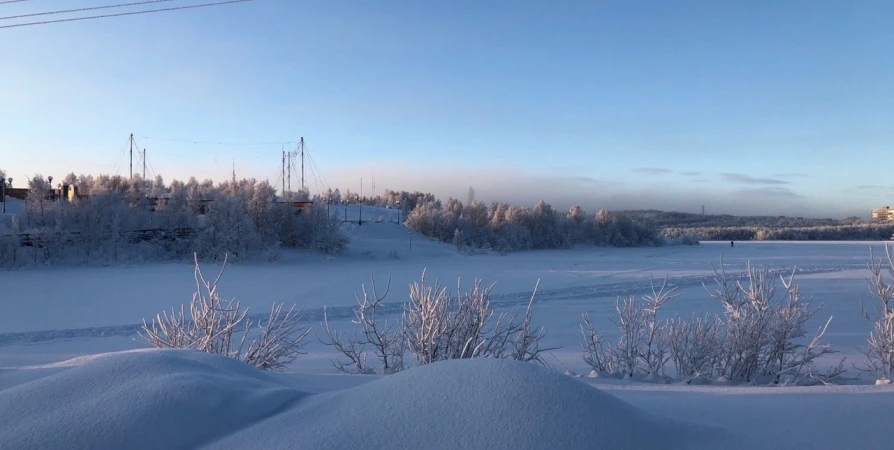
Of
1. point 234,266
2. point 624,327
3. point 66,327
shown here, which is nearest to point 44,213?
point 234,266

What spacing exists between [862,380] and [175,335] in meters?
9.23

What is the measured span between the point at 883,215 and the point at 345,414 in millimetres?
103957

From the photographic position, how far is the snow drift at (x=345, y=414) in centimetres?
340

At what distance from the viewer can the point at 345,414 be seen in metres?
3.75

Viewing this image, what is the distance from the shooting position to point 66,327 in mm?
15148

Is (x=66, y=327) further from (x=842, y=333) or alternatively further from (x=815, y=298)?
(x=815, y=298)

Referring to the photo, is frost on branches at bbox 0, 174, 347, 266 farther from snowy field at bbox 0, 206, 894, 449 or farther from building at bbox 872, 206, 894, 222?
building at bbox 872, 206, 894, 222

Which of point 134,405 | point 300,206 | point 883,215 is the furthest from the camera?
point 883,215

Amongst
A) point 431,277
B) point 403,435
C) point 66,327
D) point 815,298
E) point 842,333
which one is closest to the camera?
point 403,435

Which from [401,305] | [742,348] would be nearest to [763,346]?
[742,348]

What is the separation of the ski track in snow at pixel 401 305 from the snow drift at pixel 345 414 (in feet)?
26.6

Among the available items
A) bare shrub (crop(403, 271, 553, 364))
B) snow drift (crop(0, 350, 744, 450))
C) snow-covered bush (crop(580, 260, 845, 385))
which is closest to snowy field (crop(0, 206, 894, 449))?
snow drift (crop(0, 350, 744, 450))

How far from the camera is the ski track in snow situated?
1414 cm

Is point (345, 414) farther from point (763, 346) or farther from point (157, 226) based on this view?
point (157, 226)
